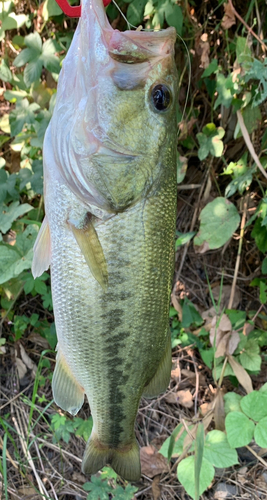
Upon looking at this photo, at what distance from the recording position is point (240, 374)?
2.19 meters

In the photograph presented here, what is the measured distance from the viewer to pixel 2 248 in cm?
189

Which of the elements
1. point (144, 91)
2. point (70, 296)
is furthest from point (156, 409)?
point (144, 91)

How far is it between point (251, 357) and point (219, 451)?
57cm

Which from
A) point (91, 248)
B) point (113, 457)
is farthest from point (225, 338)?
point (91, 248)

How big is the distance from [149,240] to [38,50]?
1.34 m

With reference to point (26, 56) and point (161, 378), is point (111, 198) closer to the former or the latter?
point (161, 378)

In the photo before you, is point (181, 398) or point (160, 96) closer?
point (160, 96)

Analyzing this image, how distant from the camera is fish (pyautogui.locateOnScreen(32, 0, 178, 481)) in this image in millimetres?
968

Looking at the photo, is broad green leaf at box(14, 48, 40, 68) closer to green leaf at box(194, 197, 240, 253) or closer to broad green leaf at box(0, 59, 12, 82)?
broad green leaf at box(0, 59, 12, 82)

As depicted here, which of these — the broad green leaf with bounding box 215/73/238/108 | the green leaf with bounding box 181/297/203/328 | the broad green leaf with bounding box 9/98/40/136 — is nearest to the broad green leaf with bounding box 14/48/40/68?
the broad green leaf with bounding box 9/98/40/136

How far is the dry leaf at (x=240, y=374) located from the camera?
215 cm

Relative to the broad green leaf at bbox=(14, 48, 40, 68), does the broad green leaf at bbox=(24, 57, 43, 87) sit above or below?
below

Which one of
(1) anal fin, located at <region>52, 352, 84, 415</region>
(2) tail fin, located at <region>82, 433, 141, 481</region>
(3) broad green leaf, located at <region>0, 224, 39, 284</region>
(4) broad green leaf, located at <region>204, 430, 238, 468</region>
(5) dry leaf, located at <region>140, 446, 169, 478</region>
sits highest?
(3) broad green leaf, located at <region>0, 224, 39, 284</region>

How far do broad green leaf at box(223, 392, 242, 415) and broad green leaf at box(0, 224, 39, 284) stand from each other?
138cm
